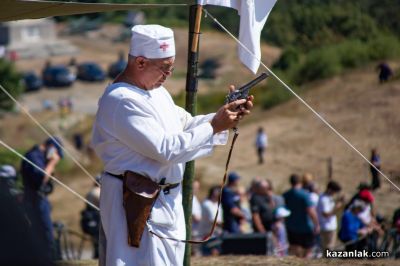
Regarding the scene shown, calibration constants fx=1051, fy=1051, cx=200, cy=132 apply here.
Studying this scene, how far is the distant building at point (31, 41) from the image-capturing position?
270 ft

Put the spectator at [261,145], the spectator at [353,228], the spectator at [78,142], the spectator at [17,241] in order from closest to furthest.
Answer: the spectator at [17,241]
the spectator at [353,228]
the spectator at [261,145]
the spectator at [78,142]

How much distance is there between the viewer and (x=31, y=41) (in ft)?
276

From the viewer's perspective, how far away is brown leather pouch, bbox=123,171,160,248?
5.43m

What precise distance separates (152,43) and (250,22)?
1494mm

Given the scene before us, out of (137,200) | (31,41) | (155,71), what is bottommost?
(31,41)

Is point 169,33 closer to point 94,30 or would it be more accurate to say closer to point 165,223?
point 165,223

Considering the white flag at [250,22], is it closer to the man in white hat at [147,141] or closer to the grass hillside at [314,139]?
the man in white hat at [147,141]

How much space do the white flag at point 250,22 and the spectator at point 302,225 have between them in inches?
227

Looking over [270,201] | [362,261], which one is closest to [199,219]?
[270,201]

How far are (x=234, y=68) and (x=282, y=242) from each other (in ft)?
187

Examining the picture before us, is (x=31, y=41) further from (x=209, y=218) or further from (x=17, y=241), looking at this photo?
(x=17, y=241)

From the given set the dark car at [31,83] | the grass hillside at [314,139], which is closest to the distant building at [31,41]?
the dark car at [31,83]

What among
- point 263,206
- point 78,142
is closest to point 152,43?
point 263,206

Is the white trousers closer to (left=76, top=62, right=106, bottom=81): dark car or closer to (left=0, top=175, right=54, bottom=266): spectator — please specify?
(left=0, top=175, right=54, bottom=266): spectator
